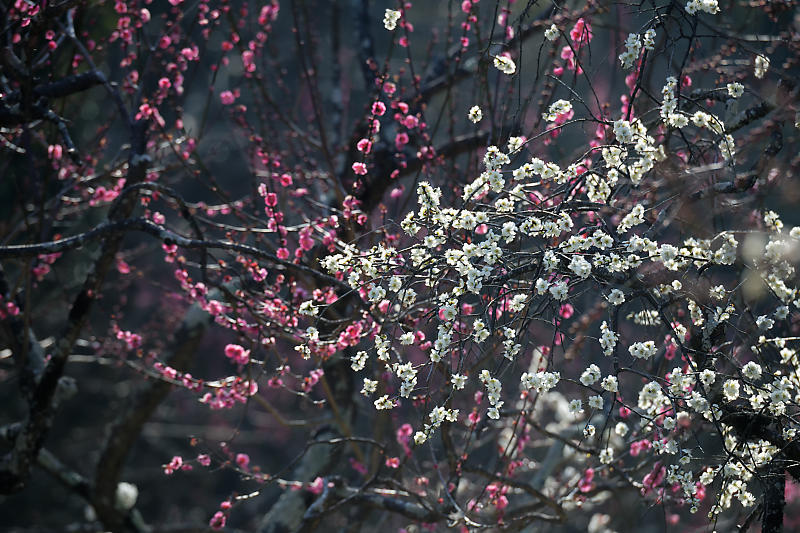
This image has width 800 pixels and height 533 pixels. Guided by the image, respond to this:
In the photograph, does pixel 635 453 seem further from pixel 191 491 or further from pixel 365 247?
pixel 191 491

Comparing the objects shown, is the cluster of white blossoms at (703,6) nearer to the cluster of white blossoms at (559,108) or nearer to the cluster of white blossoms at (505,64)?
the cluster of white blossoms at (559,108)

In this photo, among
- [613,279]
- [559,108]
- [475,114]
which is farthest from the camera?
[475,114]

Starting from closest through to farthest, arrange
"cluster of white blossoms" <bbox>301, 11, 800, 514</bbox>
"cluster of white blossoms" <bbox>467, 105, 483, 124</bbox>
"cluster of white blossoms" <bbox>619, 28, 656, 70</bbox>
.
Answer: "cluster of white blossoms" <bbox>301, 11, 800, 514</bbox>, "cluster of white blossoms" <bbox>619, 28, 656, 70</bbox>, "cluster of white blossoms" <bbox>467, 105, 483, 124</bbox>

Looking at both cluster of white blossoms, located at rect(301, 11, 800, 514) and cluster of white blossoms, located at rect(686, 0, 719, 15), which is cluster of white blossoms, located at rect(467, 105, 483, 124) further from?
cluster of white blossoms, located at rect(686, 0, 719, 15)

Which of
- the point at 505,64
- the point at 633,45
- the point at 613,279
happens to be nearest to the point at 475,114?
the point at 505,64

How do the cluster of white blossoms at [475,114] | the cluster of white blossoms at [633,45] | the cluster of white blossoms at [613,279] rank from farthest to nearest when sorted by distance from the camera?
the cluster of white blossoms at [475,114] → the cluster of white blossoms at [633,45] → the cluster of white blossoms at [613,279]

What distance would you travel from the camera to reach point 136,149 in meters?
4.15

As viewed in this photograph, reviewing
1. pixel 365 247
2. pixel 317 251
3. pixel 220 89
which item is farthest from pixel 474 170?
pixel 220 89

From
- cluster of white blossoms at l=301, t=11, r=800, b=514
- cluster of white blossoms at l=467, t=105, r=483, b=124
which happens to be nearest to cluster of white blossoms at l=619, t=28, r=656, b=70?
cluster of white blossoms at l=301, t=11, r=800, b=514

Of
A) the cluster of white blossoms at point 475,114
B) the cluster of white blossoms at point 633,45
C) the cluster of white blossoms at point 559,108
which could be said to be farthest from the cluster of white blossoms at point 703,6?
the cluster of white blossoms at point 475,114

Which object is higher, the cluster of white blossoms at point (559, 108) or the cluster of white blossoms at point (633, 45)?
the cluster of white blossoms at point (633, 45)

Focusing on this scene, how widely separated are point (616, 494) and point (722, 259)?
8.26ft

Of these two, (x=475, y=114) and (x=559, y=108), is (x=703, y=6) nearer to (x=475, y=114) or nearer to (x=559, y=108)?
(x=559, y=108)

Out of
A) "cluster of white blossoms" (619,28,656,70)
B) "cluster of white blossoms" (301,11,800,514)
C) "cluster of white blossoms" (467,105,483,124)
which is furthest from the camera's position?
"cluster of white blossoms" (467,105,483,124)
